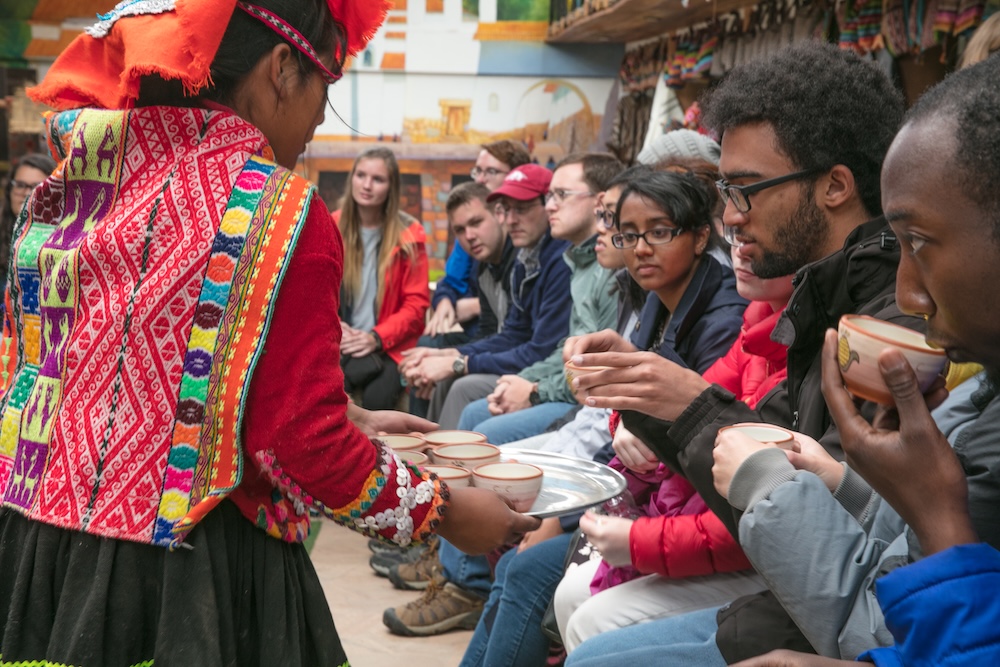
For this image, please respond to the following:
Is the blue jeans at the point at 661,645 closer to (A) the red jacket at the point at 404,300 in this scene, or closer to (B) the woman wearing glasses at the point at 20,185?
(A) the red jacket at the point at 404,300

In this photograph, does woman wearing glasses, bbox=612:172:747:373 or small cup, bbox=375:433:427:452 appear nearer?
small cup, bbox=375:433:427:452

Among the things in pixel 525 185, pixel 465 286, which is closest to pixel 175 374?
pixel 525 185

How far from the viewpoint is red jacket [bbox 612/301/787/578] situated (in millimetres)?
2125

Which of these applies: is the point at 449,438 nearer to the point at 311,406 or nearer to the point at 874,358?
the point at 311,406

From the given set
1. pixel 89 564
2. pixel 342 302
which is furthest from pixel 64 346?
pixel 342 302

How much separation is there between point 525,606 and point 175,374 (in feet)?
5.51

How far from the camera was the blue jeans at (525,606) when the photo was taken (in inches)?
108

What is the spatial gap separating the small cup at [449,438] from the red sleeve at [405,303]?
310cm

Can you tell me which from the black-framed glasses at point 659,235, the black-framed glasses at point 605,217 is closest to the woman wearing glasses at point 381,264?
the black-framed glasses at point 605,217

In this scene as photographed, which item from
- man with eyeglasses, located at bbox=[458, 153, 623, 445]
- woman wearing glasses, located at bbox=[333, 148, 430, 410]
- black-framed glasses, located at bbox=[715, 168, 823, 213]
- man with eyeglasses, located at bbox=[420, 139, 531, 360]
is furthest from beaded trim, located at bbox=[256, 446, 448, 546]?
man with eyeglasses, located at bbox=[420, 139, 531, 360]

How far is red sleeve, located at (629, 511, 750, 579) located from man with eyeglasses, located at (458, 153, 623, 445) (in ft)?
5.46

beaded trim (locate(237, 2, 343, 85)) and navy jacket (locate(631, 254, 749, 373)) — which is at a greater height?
beaded trim (locate(237, 2, 343, 85))

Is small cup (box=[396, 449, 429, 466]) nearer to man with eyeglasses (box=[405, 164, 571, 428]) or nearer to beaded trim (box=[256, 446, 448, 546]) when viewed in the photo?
beaded trim (box=[256, 446, 448, 546])

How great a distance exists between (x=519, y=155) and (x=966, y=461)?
16.4 feet
